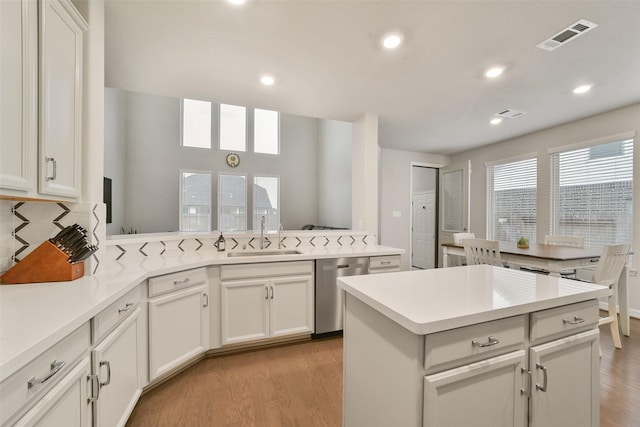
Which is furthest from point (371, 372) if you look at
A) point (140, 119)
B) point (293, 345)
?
point (140, 119)

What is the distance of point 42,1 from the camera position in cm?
121

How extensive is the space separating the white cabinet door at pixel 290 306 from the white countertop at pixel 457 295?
3.94 ft

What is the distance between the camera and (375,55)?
214 centimetres

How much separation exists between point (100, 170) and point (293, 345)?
207cm

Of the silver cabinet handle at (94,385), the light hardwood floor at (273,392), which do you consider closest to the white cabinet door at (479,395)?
the light hardwood floor at (273,392)

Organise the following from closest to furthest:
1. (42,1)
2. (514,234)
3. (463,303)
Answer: (463,303) < (42,1) < (514,234)

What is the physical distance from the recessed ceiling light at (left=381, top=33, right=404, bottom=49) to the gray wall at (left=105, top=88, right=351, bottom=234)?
4046mm

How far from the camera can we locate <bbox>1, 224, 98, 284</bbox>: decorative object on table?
132 centimetres

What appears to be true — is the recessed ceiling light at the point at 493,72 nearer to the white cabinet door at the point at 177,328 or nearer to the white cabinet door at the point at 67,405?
the white cabinet door at the point at 177,328

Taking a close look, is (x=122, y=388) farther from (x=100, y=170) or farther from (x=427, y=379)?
(x=427, y=379)

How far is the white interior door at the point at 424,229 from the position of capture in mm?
5789

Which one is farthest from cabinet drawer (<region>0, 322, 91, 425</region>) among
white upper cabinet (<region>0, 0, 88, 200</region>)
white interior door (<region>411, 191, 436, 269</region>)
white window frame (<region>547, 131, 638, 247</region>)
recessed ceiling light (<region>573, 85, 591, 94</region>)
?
white interior door (<region>411, 191, 436, 269</region>)

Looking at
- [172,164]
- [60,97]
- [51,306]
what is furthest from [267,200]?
[51,306]

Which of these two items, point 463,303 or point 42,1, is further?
point 42,1
